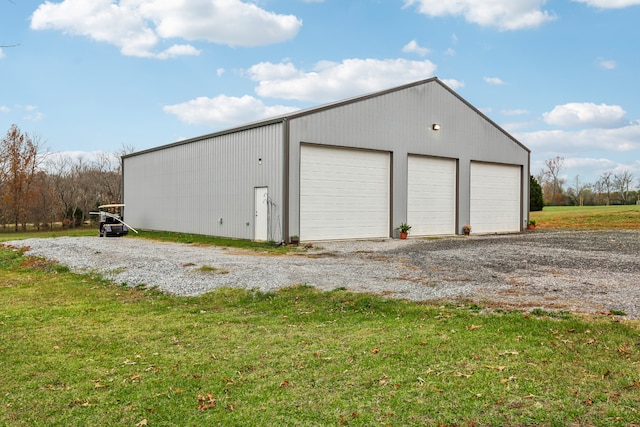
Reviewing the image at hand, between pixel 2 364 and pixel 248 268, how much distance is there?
5877mm

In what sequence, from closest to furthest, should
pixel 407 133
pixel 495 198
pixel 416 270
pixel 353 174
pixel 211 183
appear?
pixel 416 270 → pixel 353 174 → pixel 407 133 → pixel 211 183 → pixel 495 198

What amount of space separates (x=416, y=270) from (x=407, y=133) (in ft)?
35.0

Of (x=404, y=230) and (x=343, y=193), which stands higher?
(x=343, y=193)

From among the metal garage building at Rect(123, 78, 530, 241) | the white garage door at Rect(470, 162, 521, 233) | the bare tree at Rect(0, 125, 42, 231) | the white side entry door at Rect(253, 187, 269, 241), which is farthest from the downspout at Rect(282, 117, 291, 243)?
the bare tree at Rect(0, 125, 42, 231)

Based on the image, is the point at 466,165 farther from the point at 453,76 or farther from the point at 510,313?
the point at 510,313

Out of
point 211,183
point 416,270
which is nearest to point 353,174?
point 211,183

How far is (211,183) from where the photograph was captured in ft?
66.0

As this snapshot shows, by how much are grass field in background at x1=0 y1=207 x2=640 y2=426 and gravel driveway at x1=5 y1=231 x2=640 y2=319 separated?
3.84 feet

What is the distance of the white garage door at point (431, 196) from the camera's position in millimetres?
20109

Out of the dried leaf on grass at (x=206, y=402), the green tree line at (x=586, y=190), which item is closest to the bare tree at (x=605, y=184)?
the green tree line at (x=586, y=190)

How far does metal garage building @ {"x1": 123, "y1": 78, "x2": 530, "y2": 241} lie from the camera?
16.8m

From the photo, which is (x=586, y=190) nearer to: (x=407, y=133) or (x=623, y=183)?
Answer: (x=623, y=183)

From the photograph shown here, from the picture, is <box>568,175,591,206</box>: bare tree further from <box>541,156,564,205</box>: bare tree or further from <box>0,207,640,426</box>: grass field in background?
<box>0,207,640,426</box>: grass field in background

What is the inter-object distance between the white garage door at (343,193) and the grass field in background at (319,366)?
397 inches
